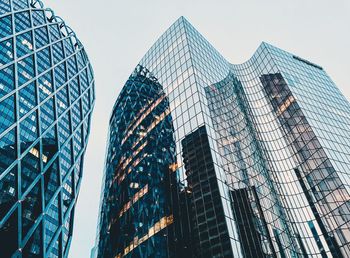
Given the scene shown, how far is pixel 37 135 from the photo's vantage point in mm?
56406

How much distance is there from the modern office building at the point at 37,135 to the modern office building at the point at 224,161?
9543 mm

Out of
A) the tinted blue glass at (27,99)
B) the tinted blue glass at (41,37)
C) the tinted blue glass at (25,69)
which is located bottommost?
the tinted blue glass at (27,99)

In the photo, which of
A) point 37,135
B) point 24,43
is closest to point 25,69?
point 24,43

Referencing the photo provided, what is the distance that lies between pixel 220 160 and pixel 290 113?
24.6 m

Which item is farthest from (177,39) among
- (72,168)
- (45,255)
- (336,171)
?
(45,255)

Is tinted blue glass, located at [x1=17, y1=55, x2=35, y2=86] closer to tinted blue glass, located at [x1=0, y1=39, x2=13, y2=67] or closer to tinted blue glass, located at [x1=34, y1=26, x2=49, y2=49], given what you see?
tinted blue glass, located at [x1=0, y1=39, x2=13, y2=67]

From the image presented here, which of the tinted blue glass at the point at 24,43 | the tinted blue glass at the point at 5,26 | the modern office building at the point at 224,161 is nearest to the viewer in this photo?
the modern office building at the point at 224,161

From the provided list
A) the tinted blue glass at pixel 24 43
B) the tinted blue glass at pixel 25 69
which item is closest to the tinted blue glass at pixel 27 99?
the tinted blue glass at pixel 25 69

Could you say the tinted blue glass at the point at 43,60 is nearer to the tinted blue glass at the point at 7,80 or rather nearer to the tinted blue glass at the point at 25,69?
the tinted blue glass at the point at 25,69

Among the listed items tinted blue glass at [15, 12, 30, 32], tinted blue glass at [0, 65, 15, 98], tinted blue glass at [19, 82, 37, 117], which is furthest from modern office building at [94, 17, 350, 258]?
tinted blue glass at [15, 12, 30, 32]

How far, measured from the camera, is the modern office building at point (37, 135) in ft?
157

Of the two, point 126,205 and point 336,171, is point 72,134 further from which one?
point 336,171

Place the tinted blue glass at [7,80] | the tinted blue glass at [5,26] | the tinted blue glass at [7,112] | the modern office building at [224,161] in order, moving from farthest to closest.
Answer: the tinted blue glass at [5,26], the tinted blue glass at [7,80], the tinted blue glass at [7,112], the modern office building at [224,161]

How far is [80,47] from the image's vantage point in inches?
3812
